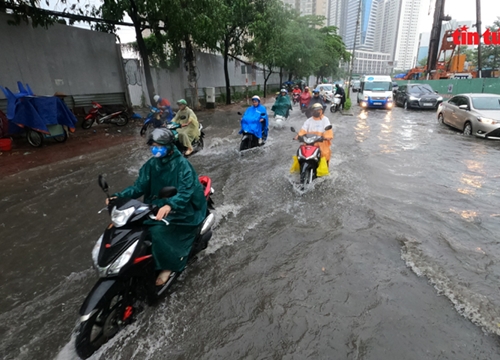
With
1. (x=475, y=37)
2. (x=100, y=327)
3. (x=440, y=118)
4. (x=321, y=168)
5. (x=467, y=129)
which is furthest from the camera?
(x=475, y=37)

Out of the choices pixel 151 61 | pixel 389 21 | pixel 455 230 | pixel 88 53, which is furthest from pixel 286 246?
pixel 389 21

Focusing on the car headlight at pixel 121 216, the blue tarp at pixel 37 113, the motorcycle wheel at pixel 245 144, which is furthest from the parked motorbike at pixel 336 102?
the car headlight at pixel 121 216

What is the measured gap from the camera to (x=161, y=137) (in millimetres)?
2666

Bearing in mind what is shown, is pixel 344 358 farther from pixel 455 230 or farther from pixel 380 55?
pixel 380 55

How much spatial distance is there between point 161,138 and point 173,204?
603 millimetres

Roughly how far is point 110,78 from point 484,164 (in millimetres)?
14686

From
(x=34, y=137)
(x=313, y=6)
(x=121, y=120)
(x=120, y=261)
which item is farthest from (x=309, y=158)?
Result: (x=313, y=6)

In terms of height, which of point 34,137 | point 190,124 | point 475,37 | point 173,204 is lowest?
point 34,137

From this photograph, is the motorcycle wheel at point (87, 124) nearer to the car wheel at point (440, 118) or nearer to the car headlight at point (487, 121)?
the car headlight at point (487, 121)

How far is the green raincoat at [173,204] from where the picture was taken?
2613 millimetres

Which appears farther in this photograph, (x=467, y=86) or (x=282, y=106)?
(x=467, y=86)

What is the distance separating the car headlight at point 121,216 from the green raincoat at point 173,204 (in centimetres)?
23

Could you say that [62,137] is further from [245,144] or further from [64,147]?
[245,144]

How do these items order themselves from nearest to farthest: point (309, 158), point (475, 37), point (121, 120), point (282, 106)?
point (309, 158)
point (282, 106)
point (121, 120)
point (475, 37)
